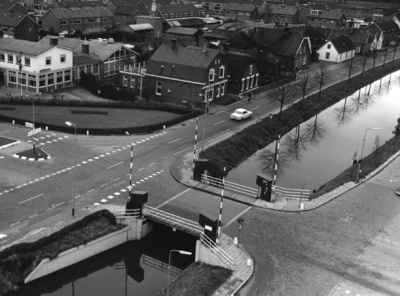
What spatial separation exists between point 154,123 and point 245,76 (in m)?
22.7

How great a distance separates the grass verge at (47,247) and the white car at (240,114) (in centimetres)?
2950

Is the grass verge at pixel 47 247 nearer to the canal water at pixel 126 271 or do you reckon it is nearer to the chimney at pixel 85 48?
the canal water at pixel 126 271

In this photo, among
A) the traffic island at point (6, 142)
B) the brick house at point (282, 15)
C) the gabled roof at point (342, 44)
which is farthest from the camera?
the brick house at point (282, 15)

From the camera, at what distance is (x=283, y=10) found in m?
156

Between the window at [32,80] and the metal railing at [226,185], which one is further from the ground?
the window at [32,80]

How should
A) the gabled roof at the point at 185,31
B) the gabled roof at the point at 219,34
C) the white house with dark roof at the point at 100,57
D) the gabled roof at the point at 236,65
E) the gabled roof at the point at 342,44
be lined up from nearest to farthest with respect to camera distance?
1. the gabled roof at the point at 236,65
2. the white house with dark roof at the point at 100,57
3. the gabled roof at the point at 219,34
4. the gabled roof at the point at 185,31
5. the gabled roof at the point at 342,44

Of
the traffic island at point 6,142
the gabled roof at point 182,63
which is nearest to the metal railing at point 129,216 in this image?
the traffic island at point 6,142

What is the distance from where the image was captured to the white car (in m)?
62.7

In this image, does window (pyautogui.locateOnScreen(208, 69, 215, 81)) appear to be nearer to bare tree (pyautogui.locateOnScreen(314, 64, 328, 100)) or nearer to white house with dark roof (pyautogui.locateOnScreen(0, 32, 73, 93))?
bare tree (pyautogui.locateOnScreen(314, 64, 328, 100))

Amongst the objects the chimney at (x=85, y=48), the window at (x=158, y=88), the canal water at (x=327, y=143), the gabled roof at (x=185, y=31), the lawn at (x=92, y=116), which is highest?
the gabled roof at (x=185, y=31)

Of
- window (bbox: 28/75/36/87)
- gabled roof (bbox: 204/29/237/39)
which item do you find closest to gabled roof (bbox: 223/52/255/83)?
gabled roof (bbox: 204/29/237/39)

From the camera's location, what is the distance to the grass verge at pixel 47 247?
98.2ft

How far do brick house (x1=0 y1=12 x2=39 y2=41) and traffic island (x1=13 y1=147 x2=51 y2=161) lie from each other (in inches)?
2355

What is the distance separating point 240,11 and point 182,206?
128420mm
